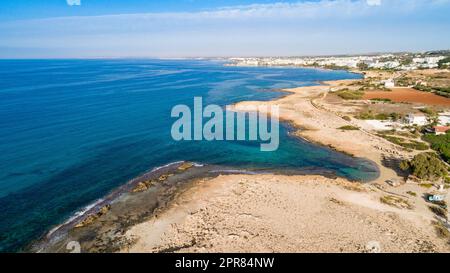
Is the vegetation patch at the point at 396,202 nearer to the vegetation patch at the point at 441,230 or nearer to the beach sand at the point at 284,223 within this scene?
the beach sand at the point at 284,223

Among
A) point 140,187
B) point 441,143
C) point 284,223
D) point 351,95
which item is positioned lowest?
point 284,223

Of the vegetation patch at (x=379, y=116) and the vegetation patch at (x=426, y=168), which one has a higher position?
the vegetation patch at (x=379, y=116)

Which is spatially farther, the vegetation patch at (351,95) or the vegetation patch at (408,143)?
the vegetation patch at (351,95)

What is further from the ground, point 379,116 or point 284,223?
point 379,116

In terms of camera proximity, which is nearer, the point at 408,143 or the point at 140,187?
the point at 140,187

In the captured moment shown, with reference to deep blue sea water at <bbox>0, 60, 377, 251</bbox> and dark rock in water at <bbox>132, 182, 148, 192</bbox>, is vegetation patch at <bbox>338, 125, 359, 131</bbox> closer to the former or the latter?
deep blue sea water at <bbox>0, 60, 377, 251</bbox>

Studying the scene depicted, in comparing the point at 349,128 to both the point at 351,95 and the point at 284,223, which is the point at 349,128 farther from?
the point at 351,95

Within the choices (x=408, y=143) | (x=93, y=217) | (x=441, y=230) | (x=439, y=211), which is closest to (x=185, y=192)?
(x=93, y=217)

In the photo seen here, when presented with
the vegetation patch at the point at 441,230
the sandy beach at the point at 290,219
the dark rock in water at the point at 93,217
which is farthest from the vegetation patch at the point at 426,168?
the dark rock in water at the point at 93,217
